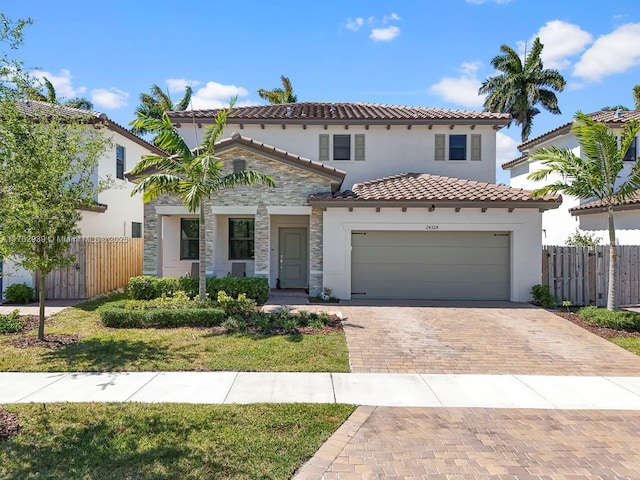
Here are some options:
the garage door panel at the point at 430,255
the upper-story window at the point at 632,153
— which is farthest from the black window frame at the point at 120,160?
the upper-story window at the point at 632,153

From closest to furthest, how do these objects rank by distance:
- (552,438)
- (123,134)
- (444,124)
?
1. (552,438)
2. (444,124)
3. (123,134)

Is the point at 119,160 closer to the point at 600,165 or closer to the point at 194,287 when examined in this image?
the point at 194,287

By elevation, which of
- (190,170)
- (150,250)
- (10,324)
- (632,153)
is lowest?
(10,324)

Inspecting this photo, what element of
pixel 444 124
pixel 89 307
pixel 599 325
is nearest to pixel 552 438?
pixel 599 325

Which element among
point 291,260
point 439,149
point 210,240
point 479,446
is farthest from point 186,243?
point 479,446

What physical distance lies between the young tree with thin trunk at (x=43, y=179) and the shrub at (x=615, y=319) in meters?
12.9

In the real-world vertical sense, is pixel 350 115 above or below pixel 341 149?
above

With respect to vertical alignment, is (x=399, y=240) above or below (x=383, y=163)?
below

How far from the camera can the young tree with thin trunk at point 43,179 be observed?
6543 millimetres

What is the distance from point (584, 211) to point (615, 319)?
10.3 meters

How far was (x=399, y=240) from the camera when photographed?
14.1 meters

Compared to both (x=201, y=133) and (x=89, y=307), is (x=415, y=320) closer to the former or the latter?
(x=89, y=307)

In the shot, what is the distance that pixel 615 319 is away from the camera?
Result: 34.0ft

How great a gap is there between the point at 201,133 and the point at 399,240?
10021 millimetres
